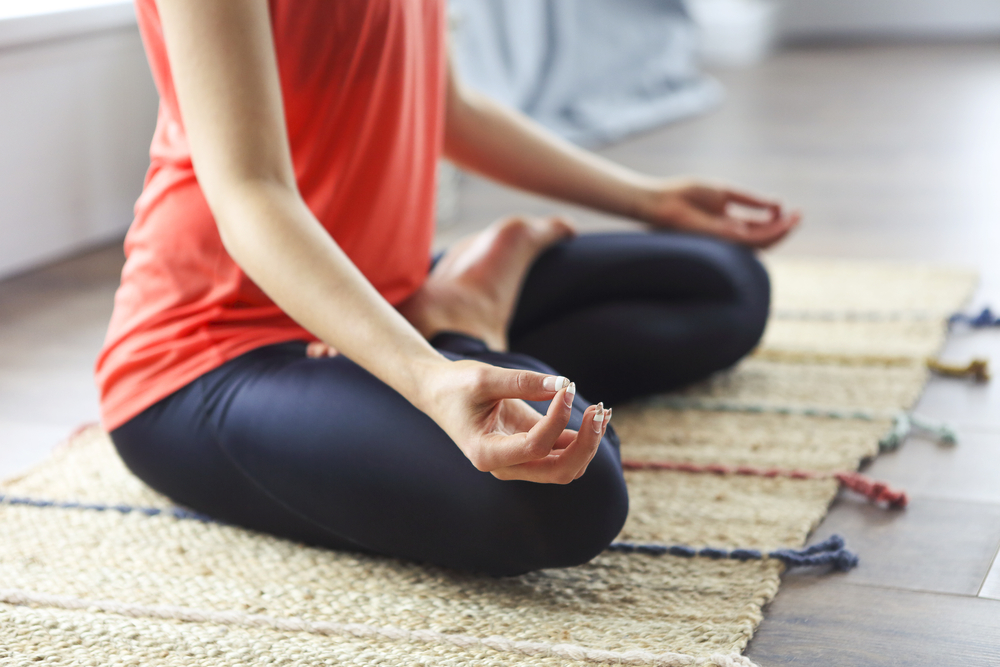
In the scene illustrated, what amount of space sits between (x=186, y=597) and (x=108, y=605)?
6cm

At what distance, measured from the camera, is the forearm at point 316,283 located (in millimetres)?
763

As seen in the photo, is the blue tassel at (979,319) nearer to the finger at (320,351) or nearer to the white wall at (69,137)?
the finger at (320,351)

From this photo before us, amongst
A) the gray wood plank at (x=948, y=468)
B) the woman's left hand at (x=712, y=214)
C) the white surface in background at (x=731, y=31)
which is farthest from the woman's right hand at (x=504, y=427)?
the white surface in background at (x=731, y=31)

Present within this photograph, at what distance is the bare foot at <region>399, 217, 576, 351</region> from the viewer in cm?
106

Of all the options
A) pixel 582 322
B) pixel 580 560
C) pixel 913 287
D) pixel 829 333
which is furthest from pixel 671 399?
pixel 913 287

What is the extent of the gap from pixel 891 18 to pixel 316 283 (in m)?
4.63

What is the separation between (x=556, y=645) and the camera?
2.59 feet

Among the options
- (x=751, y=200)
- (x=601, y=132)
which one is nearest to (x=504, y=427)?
(x=751, y=200)

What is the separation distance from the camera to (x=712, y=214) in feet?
4.46

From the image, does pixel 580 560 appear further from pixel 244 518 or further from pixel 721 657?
pixel 244 518

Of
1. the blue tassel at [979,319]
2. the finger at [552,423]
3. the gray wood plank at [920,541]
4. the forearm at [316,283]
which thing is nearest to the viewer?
the finger at [552,423]

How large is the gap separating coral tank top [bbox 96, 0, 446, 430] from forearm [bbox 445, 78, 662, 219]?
0.25m

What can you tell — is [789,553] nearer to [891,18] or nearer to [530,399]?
[530,399]

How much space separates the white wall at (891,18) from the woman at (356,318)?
13.1 feet
